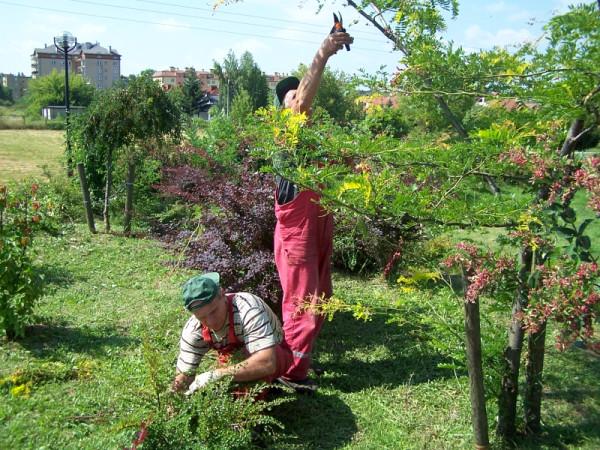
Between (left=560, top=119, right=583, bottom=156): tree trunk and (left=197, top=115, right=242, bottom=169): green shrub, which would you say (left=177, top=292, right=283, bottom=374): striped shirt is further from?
(left=197, top=115, right=242, bottom=169): green shrub

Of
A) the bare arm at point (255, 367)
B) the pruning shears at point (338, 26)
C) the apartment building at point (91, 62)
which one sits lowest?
the bare arm at point (255, 367)

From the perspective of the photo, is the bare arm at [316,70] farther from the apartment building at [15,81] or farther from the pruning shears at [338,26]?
the apartment building at [15,81]

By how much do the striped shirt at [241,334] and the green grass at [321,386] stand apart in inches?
6.4

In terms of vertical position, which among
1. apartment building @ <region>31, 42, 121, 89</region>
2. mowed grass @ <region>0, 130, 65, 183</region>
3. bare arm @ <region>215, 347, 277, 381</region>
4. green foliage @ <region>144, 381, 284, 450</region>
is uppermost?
apartment building @ <region>31, 42, 121, 89</region>

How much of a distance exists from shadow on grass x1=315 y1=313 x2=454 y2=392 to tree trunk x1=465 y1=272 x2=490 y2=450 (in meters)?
1.24

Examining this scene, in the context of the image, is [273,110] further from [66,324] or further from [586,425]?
[66,324]

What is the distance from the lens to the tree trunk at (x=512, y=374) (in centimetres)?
253

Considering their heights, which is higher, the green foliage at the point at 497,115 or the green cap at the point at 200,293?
the green foliage at the point at 497,115

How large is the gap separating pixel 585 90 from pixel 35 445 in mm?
2957

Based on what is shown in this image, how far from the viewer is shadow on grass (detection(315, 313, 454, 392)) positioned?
3.88 m

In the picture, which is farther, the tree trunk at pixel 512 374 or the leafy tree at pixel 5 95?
the leafy tree at pixel 5 95

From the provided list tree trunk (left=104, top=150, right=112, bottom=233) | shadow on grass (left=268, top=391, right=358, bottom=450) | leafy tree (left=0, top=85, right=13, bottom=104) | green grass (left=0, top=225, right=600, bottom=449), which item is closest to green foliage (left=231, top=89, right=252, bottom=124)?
tree trunk (left=104, top=150, right=112, bottom=233)

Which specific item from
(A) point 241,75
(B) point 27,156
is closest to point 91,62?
(A) point 241,75

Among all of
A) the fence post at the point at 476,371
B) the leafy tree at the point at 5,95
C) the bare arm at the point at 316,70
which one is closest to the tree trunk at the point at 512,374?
the fence post at the point at 476,371
